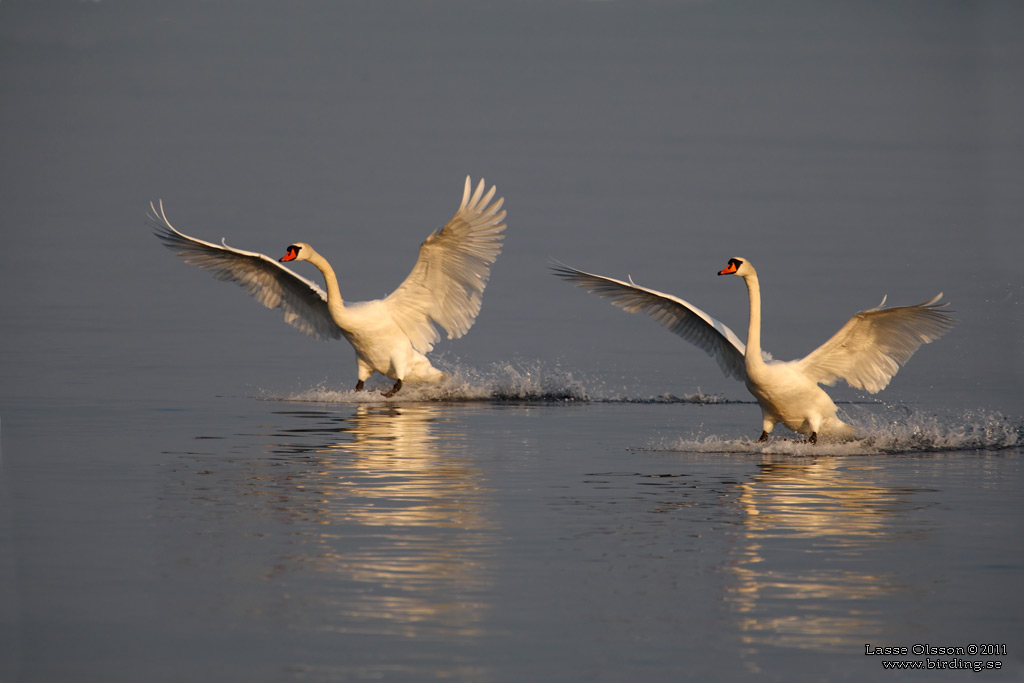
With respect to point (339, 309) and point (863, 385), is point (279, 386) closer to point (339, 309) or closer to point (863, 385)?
point (339, 309)

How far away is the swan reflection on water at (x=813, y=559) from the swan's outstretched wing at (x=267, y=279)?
9.56 meters

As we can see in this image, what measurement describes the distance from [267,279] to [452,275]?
272cm

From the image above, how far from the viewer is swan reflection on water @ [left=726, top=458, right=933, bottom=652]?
8.10 meters

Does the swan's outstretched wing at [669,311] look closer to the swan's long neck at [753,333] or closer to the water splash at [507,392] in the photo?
the swan's long neck at [753,333]

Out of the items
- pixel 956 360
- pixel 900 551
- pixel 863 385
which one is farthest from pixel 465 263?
pixel 900 551

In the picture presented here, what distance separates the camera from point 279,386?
67.2 ft

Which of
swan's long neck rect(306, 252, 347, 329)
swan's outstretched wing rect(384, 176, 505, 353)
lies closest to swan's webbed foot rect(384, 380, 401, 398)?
swan's outstretched wing rect(384, 176, 505, 353)

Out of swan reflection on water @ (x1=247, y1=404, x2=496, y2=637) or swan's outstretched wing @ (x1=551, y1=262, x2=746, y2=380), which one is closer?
swan reflection on water @ (x1=247, y1=404, x2=496, y2=637)

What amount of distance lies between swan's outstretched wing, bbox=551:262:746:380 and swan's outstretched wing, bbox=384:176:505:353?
100 inches

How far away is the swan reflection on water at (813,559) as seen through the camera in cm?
810

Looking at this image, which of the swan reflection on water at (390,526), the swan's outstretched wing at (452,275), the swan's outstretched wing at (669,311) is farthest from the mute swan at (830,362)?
the swan's outstretched wing at (452,275)

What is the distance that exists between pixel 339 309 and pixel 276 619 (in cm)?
1262

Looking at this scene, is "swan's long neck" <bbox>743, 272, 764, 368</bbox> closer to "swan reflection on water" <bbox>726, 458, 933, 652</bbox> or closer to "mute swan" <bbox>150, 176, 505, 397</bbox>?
"swan reflection on water" <bbox>726, 458, 933, 652</bbox>

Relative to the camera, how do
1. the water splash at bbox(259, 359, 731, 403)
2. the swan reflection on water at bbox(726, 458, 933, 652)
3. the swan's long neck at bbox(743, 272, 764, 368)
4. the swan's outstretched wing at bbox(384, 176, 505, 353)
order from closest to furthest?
the swan reflection on water at bbox(726, 458, 933, 652), the swan's long neck at bbox(743, 272, 764, 368), the water splash at bbox(259, 359, 731, 403), the swan's outstretched wing at bbox(384, 176, 505, 353)
